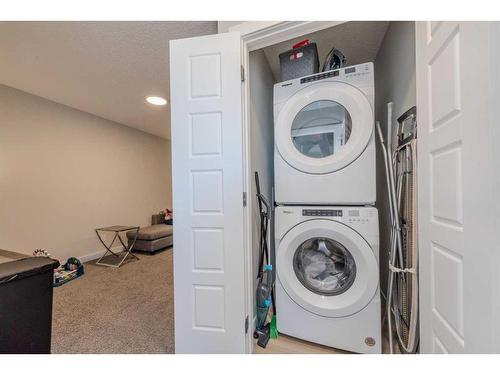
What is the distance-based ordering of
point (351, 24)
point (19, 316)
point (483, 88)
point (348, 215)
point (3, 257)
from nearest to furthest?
point (483, 88), point (19, 316), point (3, 257), point (348, 215), point (351, 24)

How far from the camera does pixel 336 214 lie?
51.0 inches

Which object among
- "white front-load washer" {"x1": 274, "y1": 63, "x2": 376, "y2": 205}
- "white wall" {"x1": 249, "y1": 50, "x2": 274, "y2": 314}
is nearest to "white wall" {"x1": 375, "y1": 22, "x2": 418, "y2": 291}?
"white front-load washer" {"x1": 274, "y1": 63, "x2": 376, "y2": 205}

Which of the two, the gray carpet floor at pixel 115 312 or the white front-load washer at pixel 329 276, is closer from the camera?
the white front-load washer at pixel 329 276

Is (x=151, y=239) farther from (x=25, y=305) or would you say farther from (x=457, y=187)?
(x=457, y=187)

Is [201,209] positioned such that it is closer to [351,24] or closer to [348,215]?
[348,215]

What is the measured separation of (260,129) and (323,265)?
3.72 ft

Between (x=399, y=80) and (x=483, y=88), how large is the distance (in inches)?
43.3

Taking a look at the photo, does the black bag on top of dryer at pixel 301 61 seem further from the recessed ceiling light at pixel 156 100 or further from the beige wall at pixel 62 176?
the beige wall at pixel 62 176

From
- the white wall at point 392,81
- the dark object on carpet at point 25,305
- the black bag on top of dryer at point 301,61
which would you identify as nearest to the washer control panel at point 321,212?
the white wall at point 392,81

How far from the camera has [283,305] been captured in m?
1.46

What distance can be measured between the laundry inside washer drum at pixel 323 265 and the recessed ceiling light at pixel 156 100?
252 centimetres

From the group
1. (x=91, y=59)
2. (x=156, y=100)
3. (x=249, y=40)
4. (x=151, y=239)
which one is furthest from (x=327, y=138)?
(x=151, y=239)

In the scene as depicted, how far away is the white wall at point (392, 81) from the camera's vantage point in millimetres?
1293
